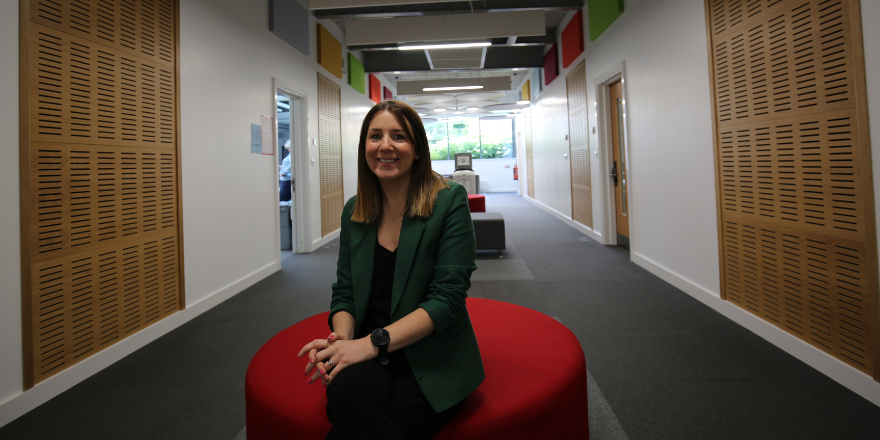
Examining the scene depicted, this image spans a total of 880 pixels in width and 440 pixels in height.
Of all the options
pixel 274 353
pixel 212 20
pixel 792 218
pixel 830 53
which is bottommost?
pixel 274 353

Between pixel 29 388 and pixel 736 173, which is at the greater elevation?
pixel 736 173

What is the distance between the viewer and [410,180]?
51.3 inches

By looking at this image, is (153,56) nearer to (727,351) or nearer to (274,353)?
(274,353)

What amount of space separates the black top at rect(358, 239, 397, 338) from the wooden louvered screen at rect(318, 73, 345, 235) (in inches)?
218

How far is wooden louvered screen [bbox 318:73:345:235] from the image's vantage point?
21.4 feet

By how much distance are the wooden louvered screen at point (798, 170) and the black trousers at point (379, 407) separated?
2.14m

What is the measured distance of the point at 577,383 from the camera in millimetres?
1285

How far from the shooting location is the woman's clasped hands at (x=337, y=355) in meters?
1.03

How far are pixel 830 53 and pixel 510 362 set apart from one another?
221 cm

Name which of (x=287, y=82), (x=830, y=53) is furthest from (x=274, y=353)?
(x=287, y=82)

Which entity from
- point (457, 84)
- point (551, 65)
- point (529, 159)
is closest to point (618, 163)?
point (551, 65)

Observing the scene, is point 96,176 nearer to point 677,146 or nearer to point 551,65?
point 677,146

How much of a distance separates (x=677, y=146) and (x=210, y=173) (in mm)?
4011

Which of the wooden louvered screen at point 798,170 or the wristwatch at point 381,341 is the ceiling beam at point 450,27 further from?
the wristwatch at point 381,341
